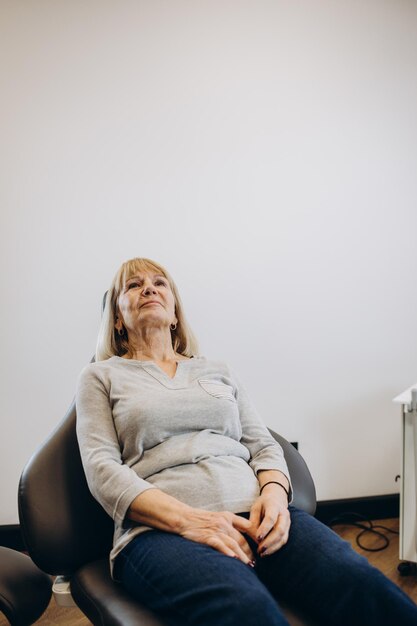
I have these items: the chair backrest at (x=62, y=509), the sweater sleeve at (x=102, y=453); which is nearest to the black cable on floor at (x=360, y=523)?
the chair backrest at (x=62, y=509)

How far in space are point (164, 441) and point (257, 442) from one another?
27cm

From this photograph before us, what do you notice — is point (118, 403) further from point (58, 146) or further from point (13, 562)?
point (58, 146)

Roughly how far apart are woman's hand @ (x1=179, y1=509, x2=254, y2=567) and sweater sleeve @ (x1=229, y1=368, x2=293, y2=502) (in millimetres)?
221

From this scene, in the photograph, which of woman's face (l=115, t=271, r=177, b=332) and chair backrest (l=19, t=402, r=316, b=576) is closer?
chair backrest (l=19, t=402, r=316, b=576)

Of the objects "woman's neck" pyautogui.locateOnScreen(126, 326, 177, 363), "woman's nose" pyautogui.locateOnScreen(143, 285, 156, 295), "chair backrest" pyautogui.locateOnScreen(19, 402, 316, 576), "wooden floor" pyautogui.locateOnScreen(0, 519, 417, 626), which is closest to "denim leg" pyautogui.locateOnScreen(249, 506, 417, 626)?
"chair backrest" pyautogui.locateOnScreen(19, 402, 316, 576)

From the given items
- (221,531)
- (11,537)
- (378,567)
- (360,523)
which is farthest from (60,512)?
(360,523)

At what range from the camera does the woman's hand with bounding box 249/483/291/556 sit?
3.39 feet

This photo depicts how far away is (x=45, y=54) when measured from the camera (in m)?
2.08

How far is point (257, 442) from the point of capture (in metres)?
1.35

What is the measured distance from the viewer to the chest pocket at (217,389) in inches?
52.2

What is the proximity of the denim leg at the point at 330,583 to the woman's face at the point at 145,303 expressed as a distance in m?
0.65

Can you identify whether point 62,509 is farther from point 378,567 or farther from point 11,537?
point 378,567

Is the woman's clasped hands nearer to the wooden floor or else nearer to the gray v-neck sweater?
the gray v-neck sweater

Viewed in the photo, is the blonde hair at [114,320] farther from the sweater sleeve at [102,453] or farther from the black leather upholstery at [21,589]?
the black leather upholstery at [21,589]
